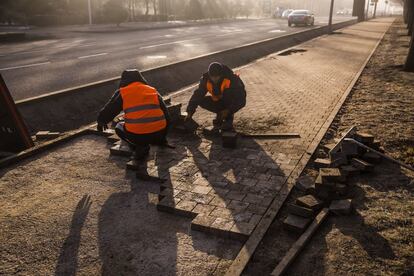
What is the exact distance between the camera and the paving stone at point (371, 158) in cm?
521

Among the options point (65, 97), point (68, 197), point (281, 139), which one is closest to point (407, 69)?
point (281, 139)

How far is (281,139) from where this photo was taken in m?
6.43

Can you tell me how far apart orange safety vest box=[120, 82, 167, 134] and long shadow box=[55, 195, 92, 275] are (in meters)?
1.18

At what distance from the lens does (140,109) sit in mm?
5027

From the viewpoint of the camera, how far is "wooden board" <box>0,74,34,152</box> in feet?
19.8

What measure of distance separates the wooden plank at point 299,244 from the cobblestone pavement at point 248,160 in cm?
49

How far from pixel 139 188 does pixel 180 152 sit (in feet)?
4.09

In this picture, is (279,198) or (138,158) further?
(138,158)

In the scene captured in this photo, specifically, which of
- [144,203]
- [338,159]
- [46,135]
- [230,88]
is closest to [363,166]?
[338,159]

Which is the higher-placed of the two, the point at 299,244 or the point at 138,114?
the point at 138,114

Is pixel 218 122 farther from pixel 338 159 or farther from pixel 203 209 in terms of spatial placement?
pixel 203 209

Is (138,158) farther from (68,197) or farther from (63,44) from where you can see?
(63,44)

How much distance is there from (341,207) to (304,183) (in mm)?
627

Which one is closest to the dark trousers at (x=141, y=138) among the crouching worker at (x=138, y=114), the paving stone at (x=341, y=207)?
the crouching worker at (x=138, y=114)
